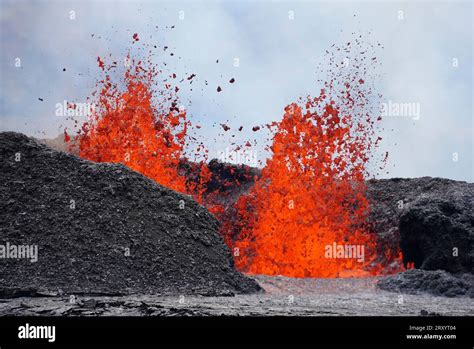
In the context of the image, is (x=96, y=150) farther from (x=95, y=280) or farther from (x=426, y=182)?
(x=426, y=182)

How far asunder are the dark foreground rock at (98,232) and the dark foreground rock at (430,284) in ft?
7.87

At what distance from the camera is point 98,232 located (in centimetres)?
798

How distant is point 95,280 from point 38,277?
0.73 meters

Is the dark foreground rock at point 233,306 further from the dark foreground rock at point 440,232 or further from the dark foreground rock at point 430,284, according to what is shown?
the dark foreground rock at point 440,232

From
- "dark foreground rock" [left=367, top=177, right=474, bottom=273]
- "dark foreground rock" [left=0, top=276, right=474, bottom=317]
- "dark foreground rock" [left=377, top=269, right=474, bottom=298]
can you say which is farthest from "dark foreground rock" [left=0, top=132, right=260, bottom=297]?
"dark foreground rock" [left=367, top=177, right=474, bottom=273]

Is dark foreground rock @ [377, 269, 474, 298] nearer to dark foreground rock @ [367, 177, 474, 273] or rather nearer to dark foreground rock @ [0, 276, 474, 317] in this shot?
dark foreground rock @ [0, 276, 474, 317]

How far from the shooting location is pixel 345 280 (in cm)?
952

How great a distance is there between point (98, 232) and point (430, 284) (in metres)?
5.27


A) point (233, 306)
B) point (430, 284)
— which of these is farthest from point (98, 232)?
point (430, 284)

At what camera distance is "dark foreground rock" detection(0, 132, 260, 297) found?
725cm

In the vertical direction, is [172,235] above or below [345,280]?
above

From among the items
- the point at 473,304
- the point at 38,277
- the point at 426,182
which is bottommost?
the point at 473,304
